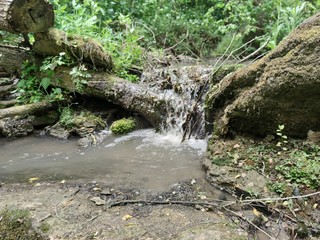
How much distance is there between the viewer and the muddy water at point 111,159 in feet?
10.9

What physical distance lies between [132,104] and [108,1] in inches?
208

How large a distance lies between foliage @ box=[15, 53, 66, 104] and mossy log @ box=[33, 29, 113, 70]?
171mm

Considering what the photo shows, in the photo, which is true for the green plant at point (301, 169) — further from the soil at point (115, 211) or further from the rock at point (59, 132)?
the rock at point (59, 132)

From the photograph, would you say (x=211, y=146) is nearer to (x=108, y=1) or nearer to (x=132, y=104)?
(x=132, y=104)

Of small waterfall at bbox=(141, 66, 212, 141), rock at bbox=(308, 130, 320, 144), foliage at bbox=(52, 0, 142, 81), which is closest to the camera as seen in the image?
rock at bbox=(308, 130, 320, 144)

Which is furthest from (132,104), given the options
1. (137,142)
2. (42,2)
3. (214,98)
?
(42,2)

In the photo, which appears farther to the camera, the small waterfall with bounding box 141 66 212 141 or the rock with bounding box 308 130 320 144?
the small waterfall with bounding box 141 66 212 141

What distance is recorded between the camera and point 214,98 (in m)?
3.97

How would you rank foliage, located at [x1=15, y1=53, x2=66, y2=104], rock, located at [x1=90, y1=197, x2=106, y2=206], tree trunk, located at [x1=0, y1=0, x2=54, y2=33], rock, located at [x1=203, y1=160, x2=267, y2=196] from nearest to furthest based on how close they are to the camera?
1. rock, located at [x1=90, y1=197, x2=106, y2=206]
2. rock, located at [x1=203, y1=160, x2=267, y2=196]
3. tree trunk, located at [x1=0, y1=0, x2=54, y2=33]
4. foliage, located at [x1=15, y1=53, x2=66, y2=104]

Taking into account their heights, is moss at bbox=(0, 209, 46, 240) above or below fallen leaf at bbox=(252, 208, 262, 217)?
below

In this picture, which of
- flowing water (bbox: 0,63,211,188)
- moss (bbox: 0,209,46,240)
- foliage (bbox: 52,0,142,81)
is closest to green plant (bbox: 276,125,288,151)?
flowing water (bbox: 0,63,211,188)

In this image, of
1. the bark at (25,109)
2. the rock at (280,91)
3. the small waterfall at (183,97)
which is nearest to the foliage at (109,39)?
the small waterfall at (183,97)

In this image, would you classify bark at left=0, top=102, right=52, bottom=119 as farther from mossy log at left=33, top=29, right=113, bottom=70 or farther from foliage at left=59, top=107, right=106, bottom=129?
mossy log at left=33, top=29, right=113, bottom=70

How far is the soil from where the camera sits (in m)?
2.25
